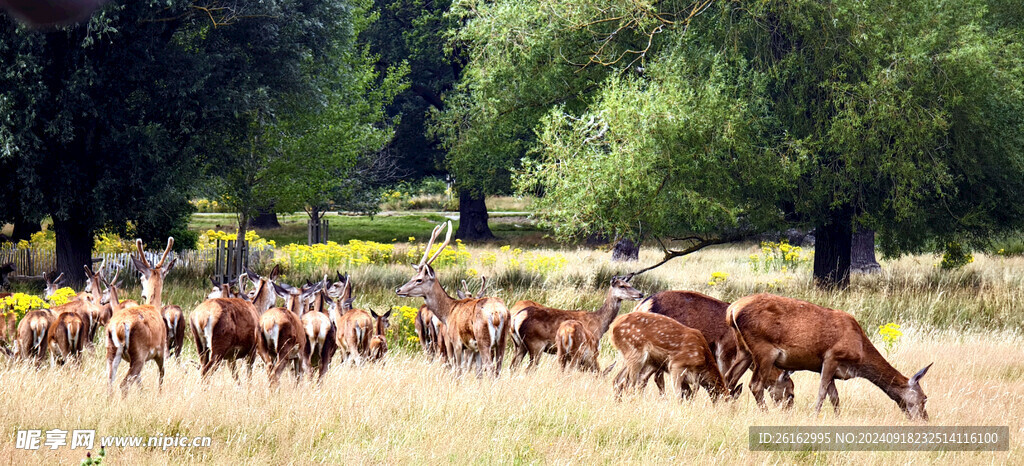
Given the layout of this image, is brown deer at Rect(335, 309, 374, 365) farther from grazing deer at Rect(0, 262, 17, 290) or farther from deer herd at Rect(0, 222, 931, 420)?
grazing deer at Rect(0, 262, 17, 290)

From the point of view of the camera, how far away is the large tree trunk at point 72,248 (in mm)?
18797

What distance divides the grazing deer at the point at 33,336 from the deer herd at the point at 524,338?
0.5 inches

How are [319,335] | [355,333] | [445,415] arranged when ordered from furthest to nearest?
[355,333]
[319,335]
[445,415]

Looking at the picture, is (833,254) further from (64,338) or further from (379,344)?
(64,338)

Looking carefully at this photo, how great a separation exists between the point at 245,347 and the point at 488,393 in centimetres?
236

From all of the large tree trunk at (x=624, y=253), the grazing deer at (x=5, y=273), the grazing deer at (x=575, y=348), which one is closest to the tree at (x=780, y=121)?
the grazing deer at (x=575, y=348)

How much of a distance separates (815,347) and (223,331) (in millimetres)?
5237

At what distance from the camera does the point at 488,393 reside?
8.30 m

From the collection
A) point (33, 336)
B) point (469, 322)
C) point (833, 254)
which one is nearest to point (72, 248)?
point (33, 336)

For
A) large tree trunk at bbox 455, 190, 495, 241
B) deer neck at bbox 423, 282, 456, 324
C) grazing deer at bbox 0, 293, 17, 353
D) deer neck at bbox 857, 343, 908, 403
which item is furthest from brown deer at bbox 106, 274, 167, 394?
large tree trunk at bbox 455, 190, 495, 241

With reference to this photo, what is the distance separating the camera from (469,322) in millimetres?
9555

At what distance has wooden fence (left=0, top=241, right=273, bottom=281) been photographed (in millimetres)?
21531

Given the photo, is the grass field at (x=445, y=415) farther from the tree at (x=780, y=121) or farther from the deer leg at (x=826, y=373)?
the tree at (x=780, y=121)

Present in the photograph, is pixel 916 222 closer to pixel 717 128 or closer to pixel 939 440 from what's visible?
pixel 717 128
